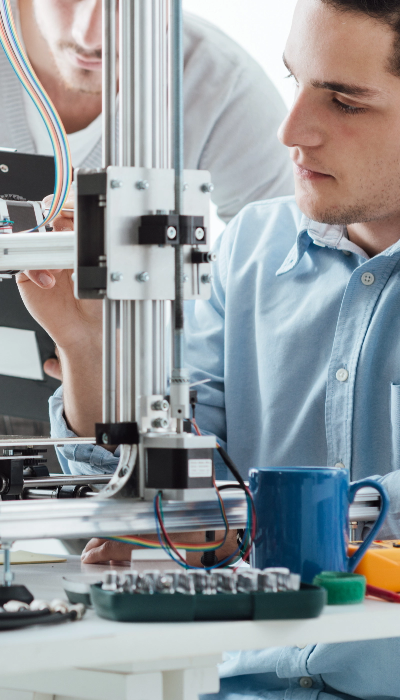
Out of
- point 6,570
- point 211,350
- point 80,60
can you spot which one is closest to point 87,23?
point 80,60

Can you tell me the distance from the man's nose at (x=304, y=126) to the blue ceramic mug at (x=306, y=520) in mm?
677

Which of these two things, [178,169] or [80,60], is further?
[80,60]

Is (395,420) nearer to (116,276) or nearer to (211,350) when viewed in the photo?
(211,350)

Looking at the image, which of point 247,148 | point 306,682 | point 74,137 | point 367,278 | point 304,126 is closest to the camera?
point 306,682

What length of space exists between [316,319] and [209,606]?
0.90m

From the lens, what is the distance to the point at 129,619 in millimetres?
541

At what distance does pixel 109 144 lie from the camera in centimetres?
77

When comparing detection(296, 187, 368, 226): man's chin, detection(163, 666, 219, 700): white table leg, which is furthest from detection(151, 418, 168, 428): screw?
detection(296, 187, 368, 226): man's chin

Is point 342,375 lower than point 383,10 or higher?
lower

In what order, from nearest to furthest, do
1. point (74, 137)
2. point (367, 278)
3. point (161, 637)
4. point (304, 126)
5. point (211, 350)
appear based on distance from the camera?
point (161, 637), point (304, 126), point (367, 278), point (211, 350), point (74, 137)

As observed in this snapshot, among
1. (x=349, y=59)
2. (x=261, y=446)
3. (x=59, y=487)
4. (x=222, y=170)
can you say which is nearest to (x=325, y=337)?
(x=261, y=446)

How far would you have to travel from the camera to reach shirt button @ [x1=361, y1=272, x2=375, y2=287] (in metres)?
1.34

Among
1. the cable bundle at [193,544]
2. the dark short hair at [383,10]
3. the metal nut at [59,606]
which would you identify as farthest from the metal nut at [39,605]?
the dark short hair at [383,10]

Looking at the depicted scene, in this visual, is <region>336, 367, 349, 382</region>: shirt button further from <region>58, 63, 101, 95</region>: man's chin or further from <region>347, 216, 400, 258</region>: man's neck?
<region>58, 63, 101, 95</region>: man's chin
